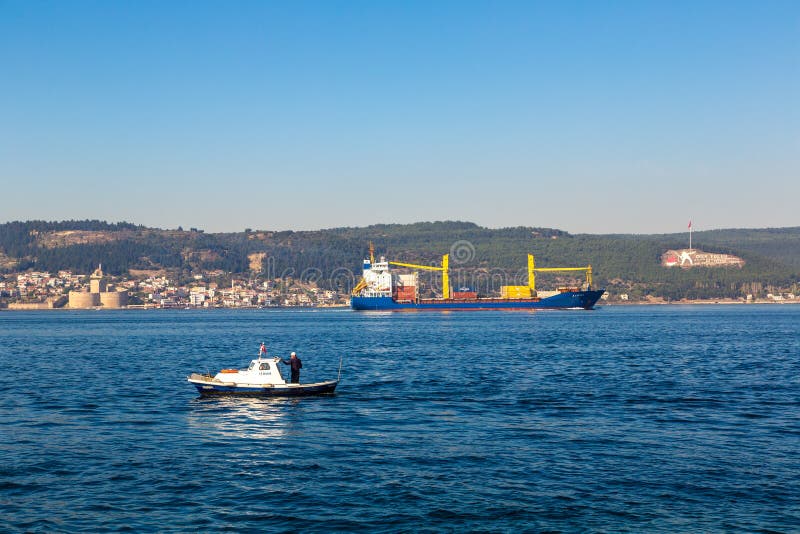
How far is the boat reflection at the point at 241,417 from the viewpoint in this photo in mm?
35091

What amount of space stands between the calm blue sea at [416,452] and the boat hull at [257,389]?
951mm

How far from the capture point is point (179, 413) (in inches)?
1585

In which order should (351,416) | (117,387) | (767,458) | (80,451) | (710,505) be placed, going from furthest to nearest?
(117,387) < (351,416) < (80,451) < (767,458) < (710,505)

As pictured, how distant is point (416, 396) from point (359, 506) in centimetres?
2296

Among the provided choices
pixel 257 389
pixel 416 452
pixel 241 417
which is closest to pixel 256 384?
pixel 257 389

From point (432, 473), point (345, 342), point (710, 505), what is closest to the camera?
point (710, 505)

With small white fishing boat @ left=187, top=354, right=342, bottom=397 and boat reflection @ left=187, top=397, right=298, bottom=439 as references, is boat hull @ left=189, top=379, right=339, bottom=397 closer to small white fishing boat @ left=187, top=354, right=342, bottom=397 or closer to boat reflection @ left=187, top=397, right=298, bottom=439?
small white fishing boat @ left=187, top=354, right=342, bottom=397

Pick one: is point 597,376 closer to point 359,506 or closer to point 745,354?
point 745,354

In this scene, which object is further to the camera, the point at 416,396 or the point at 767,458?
the point at 416,396

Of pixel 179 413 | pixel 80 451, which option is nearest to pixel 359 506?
pixel 80 451

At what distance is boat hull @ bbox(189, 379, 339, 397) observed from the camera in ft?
148

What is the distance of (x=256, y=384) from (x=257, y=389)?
278 mm

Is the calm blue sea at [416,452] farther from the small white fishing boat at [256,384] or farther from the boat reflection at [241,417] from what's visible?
the small white fishing boat at [256,384]

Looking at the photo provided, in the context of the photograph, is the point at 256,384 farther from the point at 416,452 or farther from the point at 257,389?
the point at 416,452
